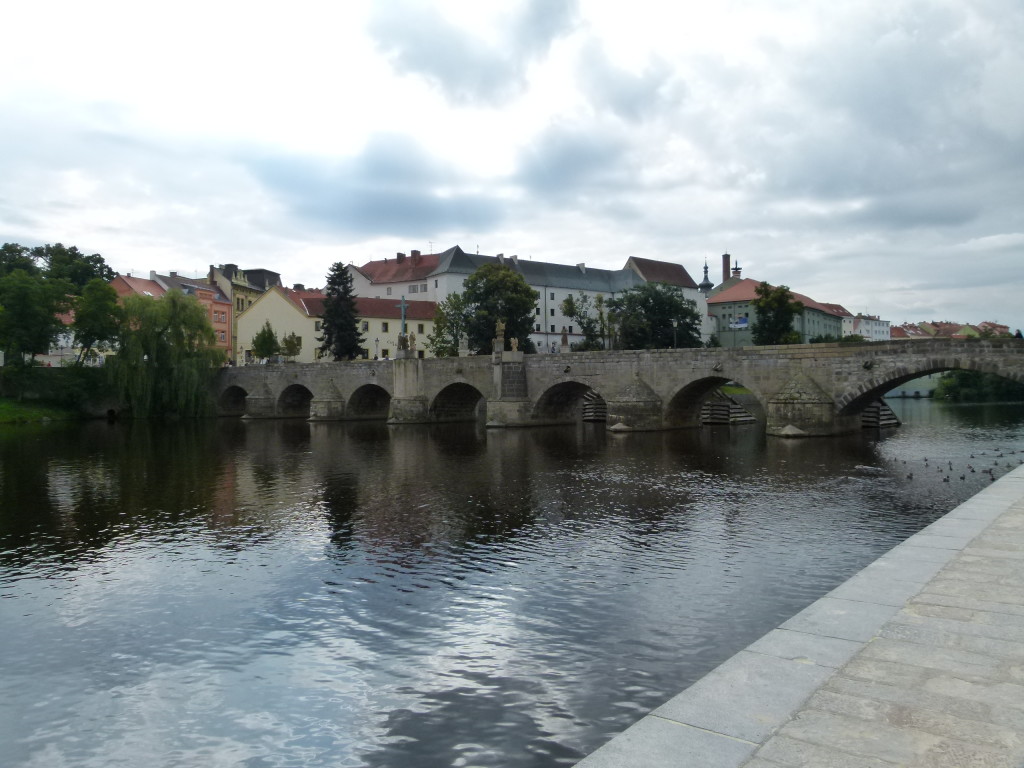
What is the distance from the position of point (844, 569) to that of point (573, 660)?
5041 millimetres

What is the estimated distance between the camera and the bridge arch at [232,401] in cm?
6086

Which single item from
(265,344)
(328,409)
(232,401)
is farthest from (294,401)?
(265,344)

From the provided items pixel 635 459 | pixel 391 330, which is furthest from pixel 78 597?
pixel 391 330

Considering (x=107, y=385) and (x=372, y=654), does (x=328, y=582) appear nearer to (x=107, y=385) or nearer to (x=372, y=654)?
(x=372, y=654)

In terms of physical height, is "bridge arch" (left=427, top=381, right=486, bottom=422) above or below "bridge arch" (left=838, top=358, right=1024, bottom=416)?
below

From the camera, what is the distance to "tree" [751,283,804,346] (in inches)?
2299

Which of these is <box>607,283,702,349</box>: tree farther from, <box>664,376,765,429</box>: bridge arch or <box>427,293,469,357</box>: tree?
<box>664,376,765,429</box>: bridge arch

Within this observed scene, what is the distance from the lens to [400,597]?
1032cm

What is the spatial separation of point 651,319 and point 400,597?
66050mm

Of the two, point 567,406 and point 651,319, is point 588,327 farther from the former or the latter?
point 567,406

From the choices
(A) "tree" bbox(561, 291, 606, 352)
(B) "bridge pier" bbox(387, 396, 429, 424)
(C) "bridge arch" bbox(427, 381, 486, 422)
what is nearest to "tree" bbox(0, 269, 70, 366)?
(B) "bridge pier" bbox(387, 396, 429, 424)

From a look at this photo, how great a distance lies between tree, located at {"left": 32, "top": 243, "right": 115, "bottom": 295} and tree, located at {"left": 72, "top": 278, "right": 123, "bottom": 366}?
13.9 metres

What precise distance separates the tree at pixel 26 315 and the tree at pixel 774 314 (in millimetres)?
51515

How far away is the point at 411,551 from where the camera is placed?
1297cm
